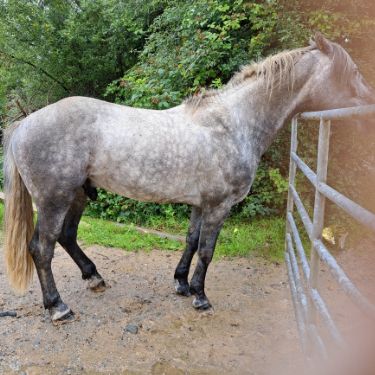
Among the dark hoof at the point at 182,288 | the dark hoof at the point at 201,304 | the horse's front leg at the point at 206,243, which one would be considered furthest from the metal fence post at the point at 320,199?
the dark hoof at the point at 182,288

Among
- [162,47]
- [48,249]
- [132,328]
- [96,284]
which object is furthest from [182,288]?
[162,47]

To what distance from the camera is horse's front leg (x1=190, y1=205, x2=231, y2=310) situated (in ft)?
9.70

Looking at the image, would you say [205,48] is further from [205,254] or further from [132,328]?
[132,328]

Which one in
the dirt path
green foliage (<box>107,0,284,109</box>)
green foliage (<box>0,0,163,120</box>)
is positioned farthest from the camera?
green foliage (<box>0,0,163,120</box>)

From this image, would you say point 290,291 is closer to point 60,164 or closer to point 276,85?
point 276,85

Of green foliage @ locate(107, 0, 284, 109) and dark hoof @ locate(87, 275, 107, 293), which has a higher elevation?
green foliage @ locate(107, 0, 284, 109)

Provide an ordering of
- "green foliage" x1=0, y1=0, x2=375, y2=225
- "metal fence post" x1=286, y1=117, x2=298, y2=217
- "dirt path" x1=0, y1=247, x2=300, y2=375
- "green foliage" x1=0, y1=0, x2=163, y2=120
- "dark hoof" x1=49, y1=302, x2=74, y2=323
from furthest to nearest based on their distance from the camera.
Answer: "green foliage" x1=0, y1=0, x2=163, y2=120 → "green foliage" x1=0, y1=0, x2=375, y2=225 → "metal fence post" x1=286, y1=117, x2=298, y2=217 → "dark hoof" x1=49, y1=302, x2=74, y2=323 → "dirt path" x1=0, y1=247, x2=300, y2=375

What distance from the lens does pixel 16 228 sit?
294 cm

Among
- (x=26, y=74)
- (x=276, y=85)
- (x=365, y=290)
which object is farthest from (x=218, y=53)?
(x=26, y=74)

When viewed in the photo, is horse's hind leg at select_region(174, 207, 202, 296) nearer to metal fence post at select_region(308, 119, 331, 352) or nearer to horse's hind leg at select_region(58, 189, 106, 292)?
horse's hind leg at select_region(58, 189, 106, 292)

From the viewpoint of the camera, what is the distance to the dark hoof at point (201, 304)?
10.00 ft

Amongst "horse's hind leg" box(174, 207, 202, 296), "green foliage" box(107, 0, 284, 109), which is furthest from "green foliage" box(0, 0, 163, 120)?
"horse's hind leg" box(174, 207, 202, 296)

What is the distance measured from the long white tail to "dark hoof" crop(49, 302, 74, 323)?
330mm

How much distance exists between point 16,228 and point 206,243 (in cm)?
156
